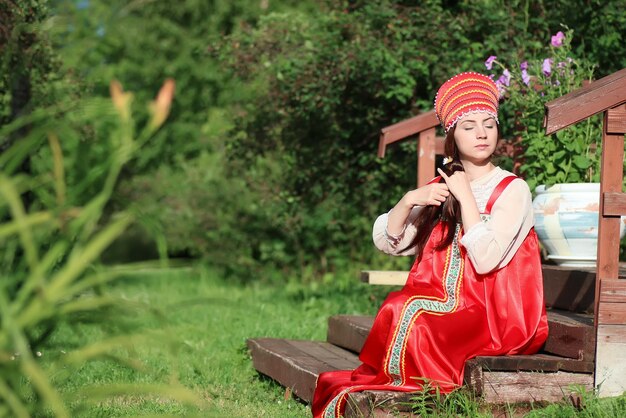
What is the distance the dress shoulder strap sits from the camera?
4.18 metres

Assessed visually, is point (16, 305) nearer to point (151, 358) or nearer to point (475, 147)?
point (475, 147)

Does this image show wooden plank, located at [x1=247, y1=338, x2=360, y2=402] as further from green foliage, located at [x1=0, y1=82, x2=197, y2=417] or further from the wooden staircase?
green foliage, located at [x1=0, y1=82, x2=197, y2=417]

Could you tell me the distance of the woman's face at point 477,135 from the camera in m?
4.23

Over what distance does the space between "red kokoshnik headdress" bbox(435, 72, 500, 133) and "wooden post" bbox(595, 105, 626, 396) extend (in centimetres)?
51

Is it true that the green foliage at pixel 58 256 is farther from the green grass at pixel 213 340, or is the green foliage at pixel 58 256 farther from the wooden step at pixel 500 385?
the wooden step at pixel 500 385

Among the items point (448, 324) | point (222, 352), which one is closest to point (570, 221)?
point (448, 324)

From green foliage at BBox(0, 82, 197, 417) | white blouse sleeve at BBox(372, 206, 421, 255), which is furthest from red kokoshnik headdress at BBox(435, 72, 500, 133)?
green foliage at BBox(0, 82, 197, 417)

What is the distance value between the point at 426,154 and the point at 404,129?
270 mm

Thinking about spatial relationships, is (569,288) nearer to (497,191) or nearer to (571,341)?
(571,341)

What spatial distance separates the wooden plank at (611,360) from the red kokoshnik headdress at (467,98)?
104 centimetres

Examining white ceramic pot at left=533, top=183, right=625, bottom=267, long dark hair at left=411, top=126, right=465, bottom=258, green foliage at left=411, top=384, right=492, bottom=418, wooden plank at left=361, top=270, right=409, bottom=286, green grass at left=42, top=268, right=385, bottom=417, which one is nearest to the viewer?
green grass at left=42, top=268, right=385, bottom=417

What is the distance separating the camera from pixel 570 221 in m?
5.25

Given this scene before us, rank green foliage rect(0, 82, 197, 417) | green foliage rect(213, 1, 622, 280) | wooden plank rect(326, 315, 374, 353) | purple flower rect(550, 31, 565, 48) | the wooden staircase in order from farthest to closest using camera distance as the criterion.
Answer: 1. green foliage rect(213, 1, 622, 280)
2. purple flower rect(550, 31, 565, 48)
3. wooden plank rect(326, 315, 374, 353)
4. the wooden staircase
5. green foliage rect(0, 82, 197, 417)

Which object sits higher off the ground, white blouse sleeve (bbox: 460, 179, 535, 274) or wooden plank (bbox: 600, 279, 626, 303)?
white blouse sleeve (bbox: 460, 179, 535, 274)
